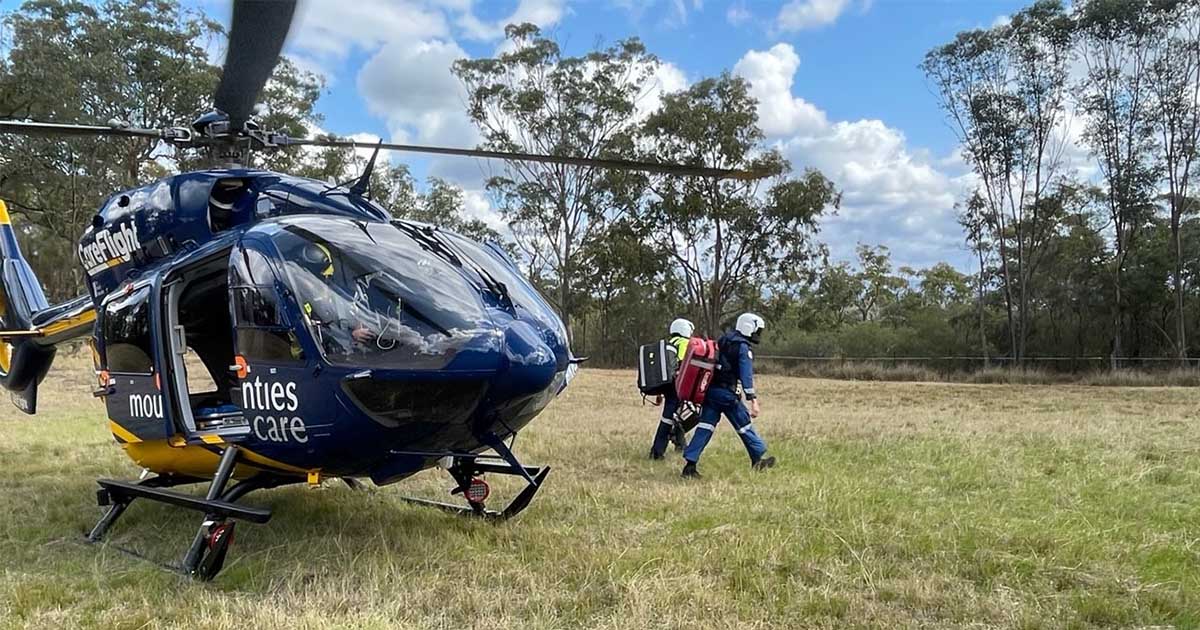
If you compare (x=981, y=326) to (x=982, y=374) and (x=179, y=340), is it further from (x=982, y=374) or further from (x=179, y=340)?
(x=179, y=340)

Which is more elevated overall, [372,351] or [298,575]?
[372,351]

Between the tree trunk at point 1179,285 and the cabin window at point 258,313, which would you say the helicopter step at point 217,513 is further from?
the tree trunk at point 1179,285

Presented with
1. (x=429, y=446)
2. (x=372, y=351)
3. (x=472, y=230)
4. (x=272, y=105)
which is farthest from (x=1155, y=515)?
(x=472, y=230)

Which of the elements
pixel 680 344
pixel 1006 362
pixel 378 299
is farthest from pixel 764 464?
pixel 1006 362

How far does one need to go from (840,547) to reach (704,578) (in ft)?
3.43

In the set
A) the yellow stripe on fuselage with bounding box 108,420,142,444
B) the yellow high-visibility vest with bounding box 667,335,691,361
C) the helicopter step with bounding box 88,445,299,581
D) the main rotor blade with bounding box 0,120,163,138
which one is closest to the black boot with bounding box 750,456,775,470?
the yellow high-visibility vest with bounding box 667,335,691,361

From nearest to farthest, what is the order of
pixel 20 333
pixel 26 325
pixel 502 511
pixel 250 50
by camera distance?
pixel 250 50
pixel 502 511
pixel 20 333
pixel 26 325

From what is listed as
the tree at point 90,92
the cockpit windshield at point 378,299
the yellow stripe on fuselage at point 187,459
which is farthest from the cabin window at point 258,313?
the tree at point 90,92

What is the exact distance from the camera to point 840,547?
5375 mm

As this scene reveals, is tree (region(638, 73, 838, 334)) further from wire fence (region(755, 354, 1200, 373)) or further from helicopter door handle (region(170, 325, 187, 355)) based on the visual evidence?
helicopter door handle (region(170, 325, 187, 355))

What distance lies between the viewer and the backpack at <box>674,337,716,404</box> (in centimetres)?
863

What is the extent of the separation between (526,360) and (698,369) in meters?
4.10

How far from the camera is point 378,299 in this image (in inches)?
189

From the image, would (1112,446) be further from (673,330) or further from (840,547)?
(840,547)
